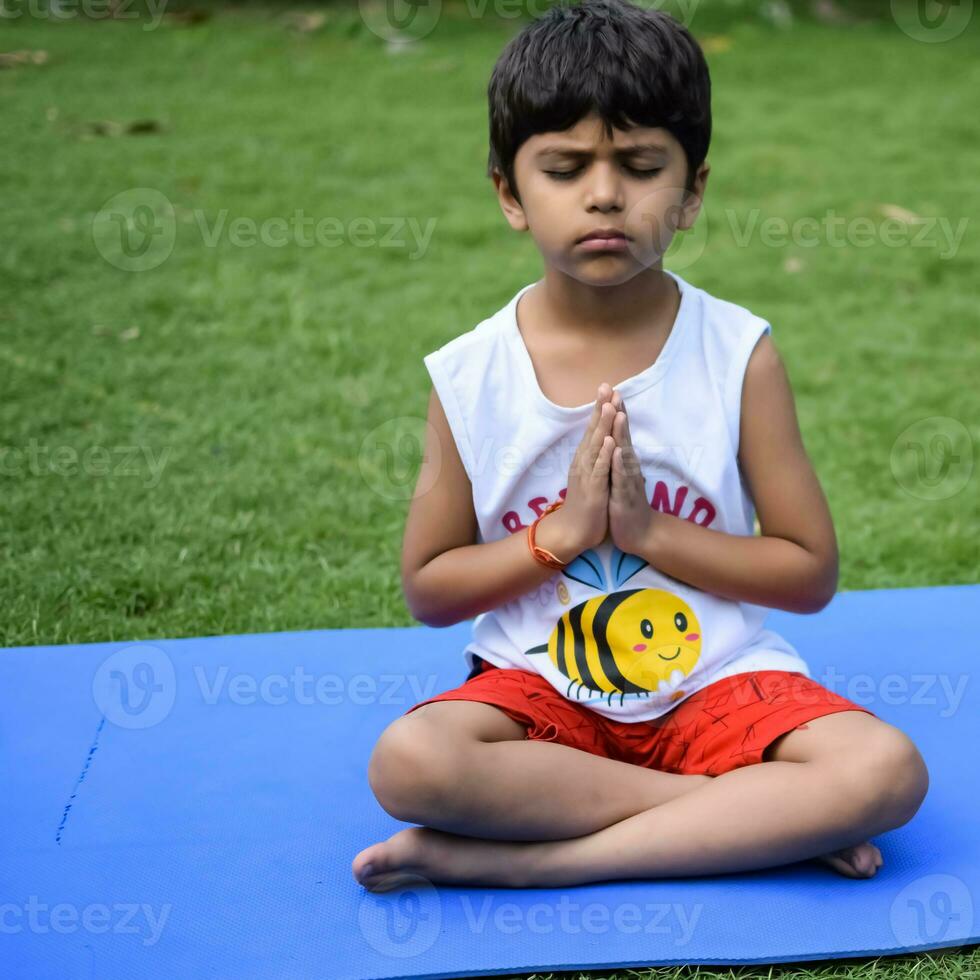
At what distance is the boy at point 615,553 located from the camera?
68.6 inches

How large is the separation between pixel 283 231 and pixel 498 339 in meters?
3.32

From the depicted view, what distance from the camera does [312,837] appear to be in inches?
75.0

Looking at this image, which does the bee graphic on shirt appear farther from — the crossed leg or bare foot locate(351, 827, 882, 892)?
bare foot locate(351, 827, 882, 892)

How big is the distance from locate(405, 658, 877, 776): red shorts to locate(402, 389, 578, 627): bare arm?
12cm

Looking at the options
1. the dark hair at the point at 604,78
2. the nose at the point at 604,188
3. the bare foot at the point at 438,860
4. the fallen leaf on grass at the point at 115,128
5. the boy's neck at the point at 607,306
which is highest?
the dark hair at the point at 604,78

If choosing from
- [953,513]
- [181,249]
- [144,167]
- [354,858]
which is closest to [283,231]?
[181,249]

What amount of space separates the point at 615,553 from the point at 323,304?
2736mm

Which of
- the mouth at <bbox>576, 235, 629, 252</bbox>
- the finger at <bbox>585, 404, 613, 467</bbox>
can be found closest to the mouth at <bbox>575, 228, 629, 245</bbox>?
the mouth at <bbox>576, 235, 629, 252</bbox>

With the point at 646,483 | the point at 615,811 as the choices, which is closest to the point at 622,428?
the point at 646,483

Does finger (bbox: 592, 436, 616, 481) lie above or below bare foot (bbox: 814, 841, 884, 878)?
above

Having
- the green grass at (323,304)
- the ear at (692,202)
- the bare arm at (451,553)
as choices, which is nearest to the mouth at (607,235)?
the ear at (692,202)

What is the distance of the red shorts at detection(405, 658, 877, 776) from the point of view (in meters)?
1.84

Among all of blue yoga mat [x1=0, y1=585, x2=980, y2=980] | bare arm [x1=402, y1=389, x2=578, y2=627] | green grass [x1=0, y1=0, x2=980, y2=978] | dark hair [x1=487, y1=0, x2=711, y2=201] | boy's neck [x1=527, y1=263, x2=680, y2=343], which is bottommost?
green grass [x1=0, y1=0, x2=980, y2=978]

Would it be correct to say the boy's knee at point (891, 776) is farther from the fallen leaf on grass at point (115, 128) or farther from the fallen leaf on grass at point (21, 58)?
the fallen leaf on grass at point (21, 58)
